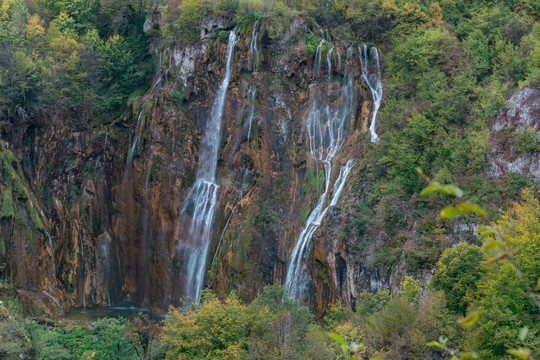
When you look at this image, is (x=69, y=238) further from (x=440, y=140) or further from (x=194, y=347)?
(x=440, y=140)

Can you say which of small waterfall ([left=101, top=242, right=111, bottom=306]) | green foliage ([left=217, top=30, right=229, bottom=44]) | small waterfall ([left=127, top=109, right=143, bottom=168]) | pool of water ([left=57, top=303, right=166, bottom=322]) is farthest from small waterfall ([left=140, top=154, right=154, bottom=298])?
green foliage ([left=217, top=30, right=229, bottom=44])

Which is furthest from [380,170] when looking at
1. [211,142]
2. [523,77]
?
[211,142]

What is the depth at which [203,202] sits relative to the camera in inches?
1206

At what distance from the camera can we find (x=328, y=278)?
77.7ft

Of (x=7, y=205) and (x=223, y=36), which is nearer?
(x=7, y=205)

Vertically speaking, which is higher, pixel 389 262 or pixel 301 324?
pixel 389 262

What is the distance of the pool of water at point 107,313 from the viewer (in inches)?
1164

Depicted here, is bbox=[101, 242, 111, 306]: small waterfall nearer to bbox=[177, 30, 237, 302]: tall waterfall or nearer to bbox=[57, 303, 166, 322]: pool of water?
bbox=[57, 303, 166, 322]: pool of water

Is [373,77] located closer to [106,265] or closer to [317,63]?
[317,63]

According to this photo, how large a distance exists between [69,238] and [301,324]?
828 inches

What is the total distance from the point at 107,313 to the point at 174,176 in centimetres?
986

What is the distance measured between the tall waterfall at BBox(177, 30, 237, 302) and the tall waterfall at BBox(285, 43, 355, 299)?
6270mm

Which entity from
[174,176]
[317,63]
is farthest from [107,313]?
[317,63]

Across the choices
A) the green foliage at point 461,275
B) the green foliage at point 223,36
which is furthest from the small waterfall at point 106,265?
the green foliage at point 461,275
